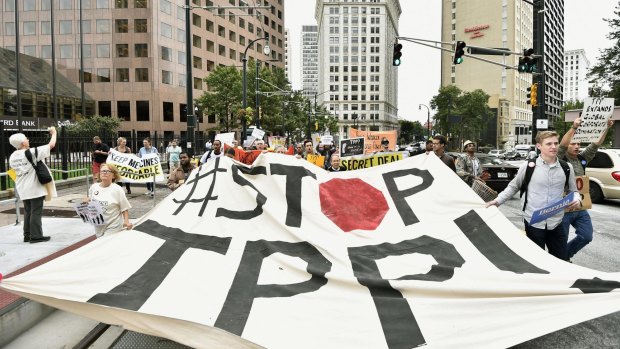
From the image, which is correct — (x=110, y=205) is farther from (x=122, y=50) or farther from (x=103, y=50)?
(x=103, y=50)

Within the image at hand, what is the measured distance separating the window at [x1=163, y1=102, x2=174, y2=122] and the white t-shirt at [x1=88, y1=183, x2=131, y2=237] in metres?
58.5

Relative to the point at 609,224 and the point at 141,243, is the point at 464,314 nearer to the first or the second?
the point at 141,243

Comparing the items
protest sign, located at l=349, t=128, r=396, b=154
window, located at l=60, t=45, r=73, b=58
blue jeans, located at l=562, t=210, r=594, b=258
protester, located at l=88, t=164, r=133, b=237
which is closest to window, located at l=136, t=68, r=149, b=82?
window, located at l=60, t=45, r=73, b=58

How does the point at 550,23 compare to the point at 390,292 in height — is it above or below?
above

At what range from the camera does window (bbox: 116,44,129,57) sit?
2304 inches

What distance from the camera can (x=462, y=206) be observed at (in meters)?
5.51

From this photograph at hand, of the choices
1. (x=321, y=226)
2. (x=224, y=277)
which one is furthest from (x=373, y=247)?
(x=224, y=277)

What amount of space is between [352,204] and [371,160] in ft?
19.0

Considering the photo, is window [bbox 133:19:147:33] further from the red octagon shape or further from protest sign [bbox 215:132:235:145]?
the red octagon shape

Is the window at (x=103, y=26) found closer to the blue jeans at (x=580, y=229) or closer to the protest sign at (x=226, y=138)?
the protest sign at (x=226, y=138)

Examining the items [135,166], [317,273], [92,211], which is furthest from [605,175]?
[92,211]

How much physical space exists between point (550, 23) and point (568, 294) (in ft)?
504

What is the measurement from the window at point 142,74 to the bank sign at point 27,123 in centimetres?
1300

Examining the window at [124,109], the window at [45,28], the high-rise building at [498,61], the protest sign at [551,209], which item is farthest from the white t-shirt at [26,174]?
the high-rise building at [498,61]
